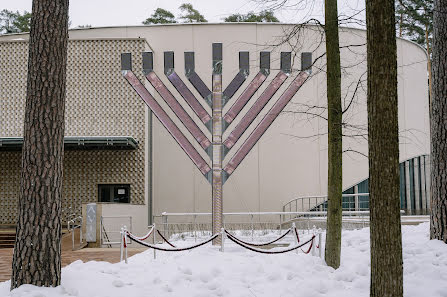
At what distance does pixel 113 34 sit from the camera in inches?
928

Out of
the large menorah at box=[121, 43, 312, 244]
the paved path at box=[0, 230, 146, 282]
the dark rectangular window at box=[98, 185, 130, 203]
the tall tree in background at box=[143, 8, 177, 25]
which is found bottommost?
the paved path at box=[0, 230, 146, 282]

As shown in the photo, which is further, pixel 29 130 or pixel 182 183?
pixel 182 183

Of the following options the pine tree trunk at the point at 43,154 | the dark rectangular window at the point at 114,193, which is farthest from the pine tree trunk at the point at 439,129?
the dark rectangular window at the point at 114,193

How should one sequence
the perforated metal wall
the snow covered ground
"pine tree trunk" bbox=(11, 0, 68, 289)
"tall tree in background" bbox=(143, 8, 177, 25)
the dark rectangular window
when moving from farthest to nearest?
"tall tree in background" bbox=(143, 8, 177, 25) < the dark rectangular window < the perforated metal wall < the snow covered ground < "pine tree trunk" bbox=(11, 0, 68, 289)

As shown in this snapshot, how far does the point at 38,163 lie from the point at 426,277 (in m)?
4.61

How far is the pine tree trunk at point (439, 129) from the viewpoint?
749cm


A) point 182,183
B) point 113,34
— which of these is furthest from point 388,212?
point 113,34

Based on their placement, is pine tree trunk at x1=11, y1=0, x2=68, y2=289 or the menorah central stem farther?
the menorah central stem

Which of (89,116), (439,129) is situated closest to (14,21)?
(89,116)

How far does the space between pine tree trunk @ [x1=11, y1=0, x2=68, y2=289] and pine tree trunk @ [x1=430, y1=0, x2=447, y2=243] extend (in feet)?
15.6

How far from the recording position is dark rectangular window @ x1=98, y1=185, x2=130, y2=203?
2088cm

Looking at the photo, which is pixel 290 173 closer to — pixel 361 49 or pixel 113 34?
pixel 361 49

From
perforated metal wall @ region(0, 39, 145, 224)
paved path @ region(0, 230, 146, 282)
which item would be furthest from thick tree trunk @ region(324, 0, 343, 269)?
perforated metal wall @ region(0, 39, 145, 224)

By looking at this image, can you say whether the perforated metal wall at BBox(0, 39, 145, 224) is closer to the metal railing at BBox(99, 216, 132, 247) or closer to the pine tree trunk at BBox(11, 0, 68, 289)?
the metal railing at BBox(99, 216, 132, 247)
